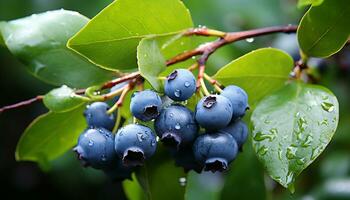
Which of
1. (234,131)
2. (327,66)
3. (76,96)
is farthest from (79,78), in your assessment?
(327,66)

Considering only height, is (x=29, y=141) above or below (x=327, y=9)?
below

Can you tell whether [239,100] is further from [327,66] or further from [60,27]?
[327,66]

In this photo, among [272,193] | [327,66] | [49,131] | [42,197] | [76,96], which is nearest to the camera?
[76,96]

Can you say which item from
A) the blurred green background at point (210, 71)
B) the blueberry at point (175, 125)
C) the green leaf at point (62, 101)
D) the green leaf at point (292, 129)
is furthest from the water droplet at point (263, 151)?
the blurred green background at point (210, 71)

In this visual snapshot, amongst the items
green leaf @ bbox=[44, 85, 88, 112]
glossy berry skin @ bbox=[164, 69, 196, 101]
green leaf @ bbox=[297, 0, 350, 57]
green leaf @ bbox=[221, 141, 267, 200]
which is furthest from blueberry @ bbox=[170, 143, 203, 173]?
green leaf @ bbox=[221, 141, 267, 200]

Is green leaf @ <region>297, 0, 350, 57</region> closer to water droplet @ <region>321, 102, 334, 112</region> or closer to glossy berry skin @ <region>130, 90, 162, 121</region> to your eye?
water droplet @ <region>321, 102, 334, 112</region>

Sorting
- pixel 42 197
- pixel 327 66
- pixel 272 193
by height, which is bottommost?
pixel 42 197
